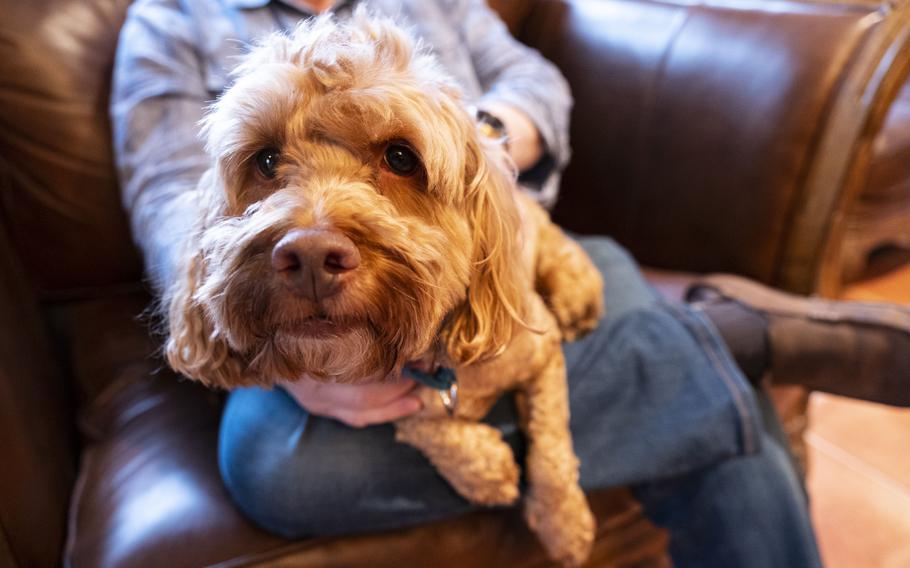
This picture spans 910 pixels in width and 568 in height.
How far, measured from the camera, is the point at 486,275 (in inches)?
35.0

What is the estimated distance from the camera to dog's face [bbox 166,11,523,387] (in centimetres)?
75

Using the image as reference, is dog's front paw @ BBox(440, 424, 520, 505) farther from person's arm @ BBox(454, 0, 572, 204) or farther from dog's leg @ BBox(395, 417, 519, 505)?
person's arm @ BBox(454, 0, 572, 204)

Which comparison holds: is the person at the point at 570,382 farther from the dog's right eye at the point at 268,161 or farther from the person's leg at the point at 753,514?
the dog's right eye at the point at 268,161

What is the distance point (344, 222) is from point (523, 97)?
2.43 feet

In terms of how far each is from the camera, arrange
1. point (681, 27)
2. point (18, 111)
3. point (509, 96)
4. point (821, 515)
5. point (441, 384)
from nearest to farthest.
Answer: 1. point (441, 384)
2. point (18, 111)
3. point (509, 96)
4. point (681, 27)
5. point (821, 515)

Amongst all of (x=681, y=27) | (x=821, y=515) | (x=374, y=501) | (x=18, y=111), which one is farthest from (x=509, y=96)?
(x=821, y=515)

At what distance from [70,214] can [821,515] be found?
2.03 metres

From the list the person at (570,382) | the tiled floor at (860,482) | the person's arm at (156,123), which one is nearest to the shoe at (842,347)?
the person at (570,382)

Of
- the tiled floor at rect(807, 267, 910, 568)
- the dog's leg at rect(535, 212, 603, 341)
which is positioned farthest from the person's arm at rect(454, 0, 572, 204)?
the tiled floor at rect(807, 267, 910, 568)

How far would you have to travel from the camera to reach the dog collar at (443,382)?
989 millimetres

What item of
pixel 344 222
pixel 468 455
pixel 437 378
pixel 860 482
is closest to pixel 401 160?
pixel 344 222

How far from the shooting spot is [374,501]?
1.02m

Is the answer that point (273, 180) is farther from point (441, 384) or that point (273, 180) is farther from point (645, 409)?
point (645, 409)

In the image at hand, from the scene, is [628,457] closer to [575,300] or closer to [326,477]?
[575,300]
